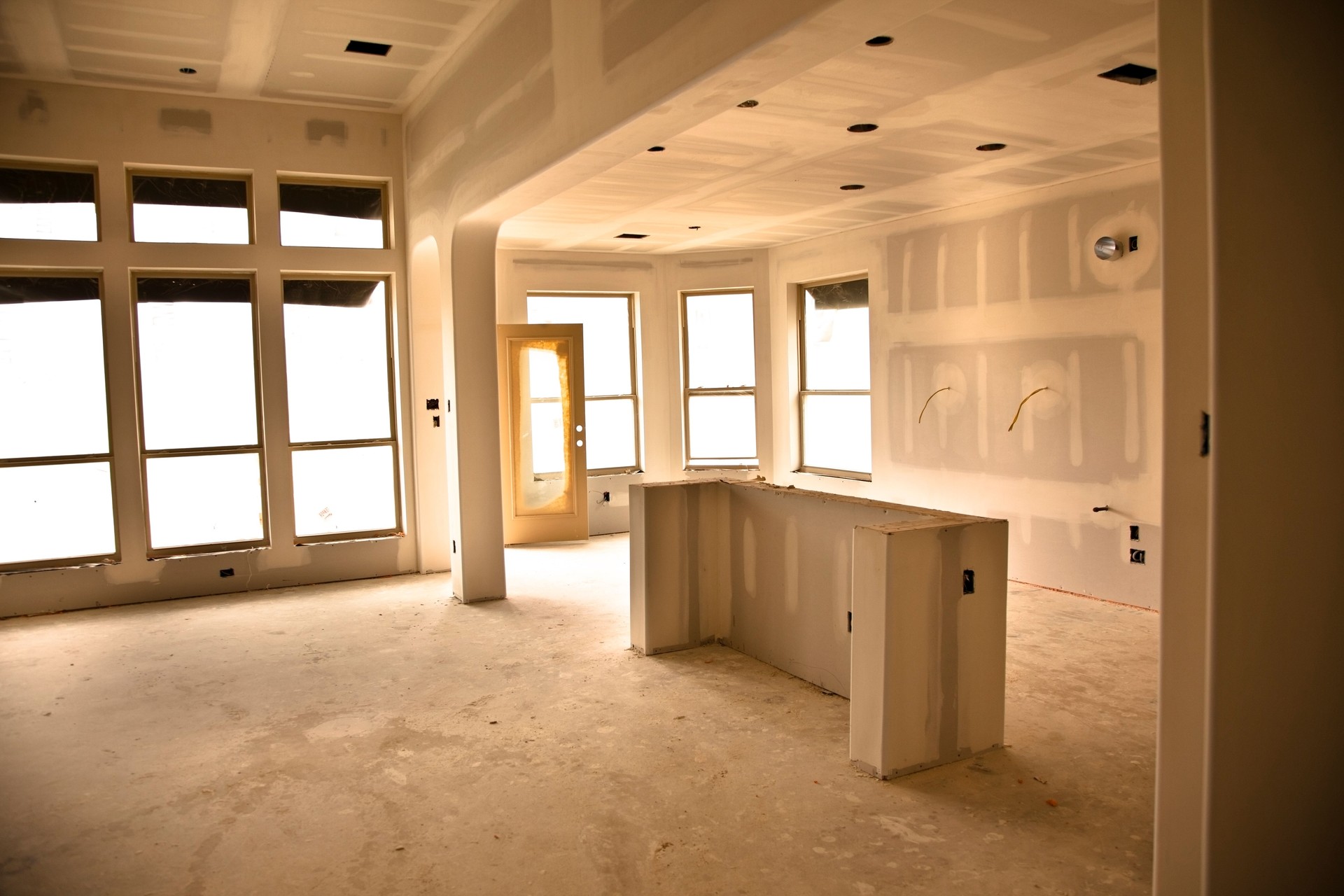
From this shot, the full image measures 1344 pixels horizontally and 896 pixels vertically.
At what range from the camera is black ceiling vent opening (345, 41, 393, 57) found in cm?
550

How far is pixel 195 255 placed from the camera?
6508mm

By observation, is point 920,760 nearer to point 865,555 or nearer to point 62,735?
point 865,555

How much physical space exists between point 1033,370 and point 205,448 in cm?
603

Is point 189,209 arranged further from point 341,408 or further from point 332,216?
point 341,408

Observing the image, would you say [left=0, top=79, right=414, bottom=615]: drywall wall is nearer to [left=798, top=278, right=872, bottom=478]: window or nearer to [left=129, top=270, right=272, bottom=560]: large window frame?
[left=129, top=270, right=272, bottom=560]: large window frame

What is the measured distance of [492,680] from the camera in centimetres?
465

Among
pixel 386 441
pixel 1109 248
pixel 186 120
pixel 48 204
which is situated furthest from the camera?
pixel 386 441

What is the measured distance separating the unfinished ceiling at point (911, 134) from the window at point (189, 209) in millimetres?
2055

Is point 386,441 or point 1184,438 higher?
point 1184,438

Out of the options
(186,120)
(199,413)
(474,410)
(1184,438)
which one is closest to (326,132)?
(186,120)

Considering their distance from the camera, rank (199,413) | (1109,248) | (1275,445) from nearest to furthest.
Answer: (1275,445) → (1109,248) → (199,413)

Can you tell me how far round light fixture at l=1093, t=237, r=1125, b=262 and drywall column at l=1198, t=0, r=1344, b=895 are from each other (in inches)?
156

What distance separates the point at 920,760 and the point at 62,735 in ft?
12.3

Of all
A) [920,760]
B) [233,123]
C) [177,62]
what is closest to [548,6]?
[177,62]
